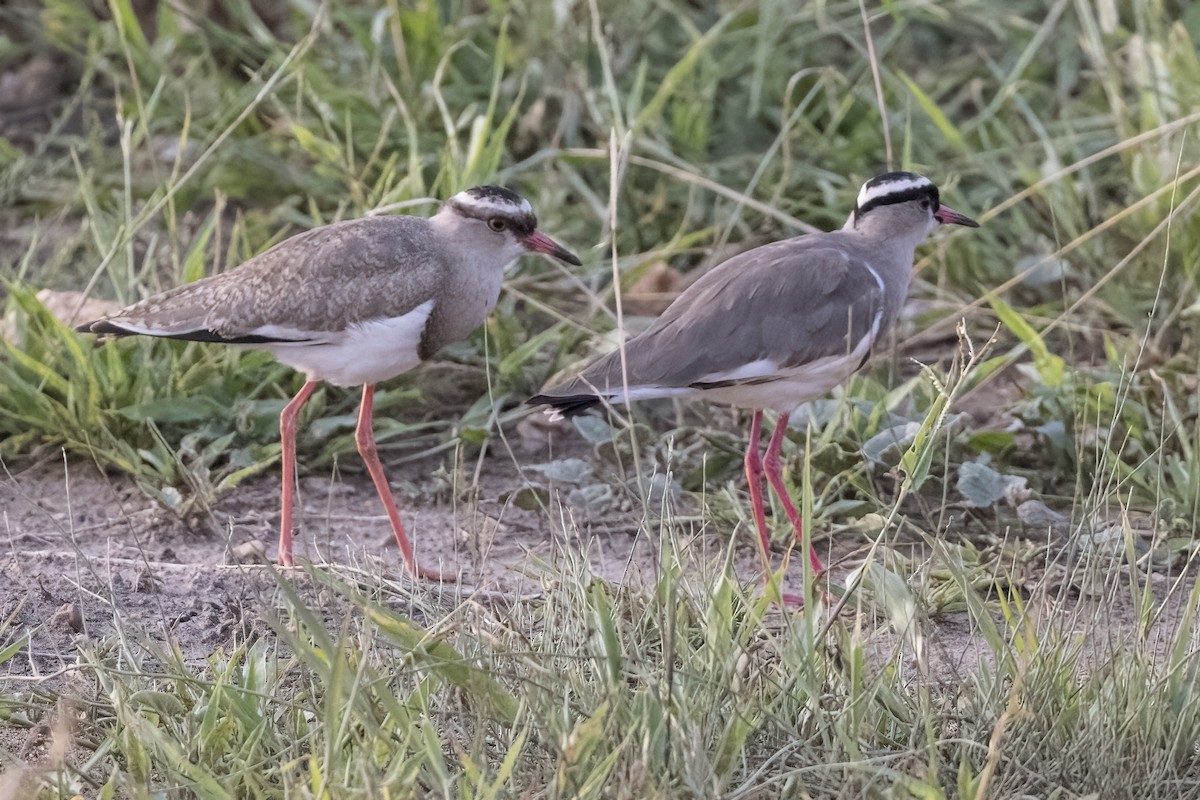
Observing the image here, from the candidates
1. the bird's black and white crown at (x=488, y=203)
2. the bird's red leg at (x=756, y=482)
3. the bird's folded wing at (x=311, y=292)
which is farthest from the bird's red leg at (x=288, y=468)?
the bird's red leg at (x=756, y=482)

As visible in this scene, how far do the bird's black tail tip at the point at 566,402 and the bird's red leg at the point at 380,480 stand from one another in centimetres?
51

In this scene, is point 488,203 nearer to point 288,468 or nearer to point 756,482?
point 288,468

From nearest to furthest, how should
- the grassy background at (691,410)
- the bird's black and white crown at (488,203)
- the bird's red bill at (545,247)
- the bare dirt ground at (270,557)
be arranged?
the grassy background at (691,410), the bare dirt ground at (270,557), the bird's black and white crown at (488,203), the bird's red bill at (545,247)

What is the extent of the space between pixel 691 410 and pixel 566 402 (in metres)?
1.13

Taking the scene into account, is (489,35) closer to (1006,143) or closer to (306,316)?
(1006,143)

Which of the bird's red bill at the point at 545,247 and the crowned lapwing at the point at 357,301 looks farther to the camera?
the bird's red bill at the point at 545,247

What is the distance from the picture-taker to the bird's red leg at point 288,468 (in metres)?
4.10

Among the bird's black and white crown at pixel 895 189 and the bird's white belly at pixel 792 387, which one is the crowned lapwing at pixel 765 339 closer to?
the bird's white belly at pixel 792 387

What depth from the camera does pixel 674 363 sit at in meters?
3.98

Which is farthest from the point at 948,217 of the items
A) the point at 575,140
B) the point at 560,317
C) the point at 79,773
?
the point at 79,773

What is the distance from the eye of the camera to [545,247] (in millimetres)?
4402

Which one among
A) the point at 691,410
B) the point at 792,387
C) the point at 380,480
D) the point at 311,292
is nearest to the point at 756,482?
the point at 792,387

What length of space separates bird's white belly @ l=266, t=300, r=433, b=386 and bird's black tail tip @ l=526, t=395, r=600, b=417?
384 millimetres

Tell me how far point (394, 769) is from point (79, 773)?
577mm
